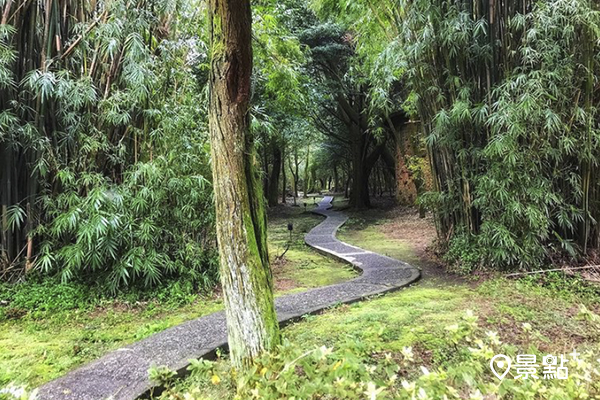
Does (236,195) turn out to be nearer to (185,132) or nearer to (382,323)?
(382,323)

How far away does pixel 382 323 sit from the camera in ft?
7.96

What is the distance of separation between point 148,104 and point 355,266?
3123mm

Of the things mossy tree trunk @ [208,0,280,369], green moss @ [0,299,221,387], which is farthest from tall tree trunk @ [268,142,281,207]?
mossy tree trunk @ [208,0,280,369]

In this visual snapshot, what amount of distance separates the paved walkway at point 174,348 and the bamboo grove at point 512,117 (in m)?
1.10

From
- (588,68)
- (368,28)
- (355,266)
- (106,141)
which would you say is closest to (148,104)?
(106,141)

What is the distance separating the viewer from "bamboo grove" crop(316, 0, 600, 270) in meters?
3.15

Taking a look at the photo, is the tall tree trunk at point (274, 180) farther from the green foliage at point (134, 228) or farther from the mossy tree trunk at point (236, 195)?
the mossy tree trunk at point (236, 195)

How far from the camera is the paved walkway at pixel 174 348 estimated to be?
1.74m

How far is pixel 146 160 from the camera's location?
11.8 feet

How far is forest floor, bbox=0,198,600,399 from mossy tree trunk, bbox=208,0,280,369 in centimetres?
35

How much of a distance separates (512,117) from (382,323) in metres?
2.26

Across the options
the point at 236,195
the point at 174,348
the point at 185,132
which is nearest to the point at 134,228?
the point at 185,132

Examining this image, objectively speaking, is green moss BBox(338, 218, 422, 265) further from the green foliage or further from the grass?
the green foliage

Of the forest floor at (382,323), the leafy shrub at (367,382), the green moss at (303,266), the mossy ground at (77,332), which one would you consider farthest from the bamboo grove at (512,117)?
the leafy shrub at (367,382)
